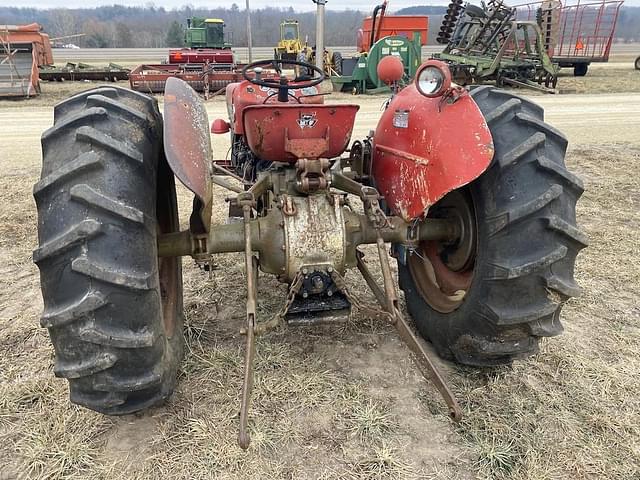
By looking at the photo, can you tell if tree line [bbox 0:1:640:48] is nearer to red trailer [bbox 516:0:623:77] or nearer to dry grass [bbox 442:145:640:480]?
red trailer [bbox 516:0:623:77]

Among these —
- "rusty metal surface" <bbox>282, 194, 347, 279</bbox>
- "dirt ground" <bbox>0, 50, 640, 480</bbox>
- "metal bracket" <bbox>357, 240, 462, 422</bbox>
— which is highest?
"rusty metal surface" <bbox>282, 194, 347, 279</bbox>

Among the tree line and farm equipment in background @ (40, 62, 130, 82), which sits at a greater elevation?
the tree line

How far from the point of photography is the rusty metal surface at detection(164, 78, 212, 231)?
80.2 inches

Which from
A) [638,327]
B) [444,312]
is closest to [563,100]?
[638,327]

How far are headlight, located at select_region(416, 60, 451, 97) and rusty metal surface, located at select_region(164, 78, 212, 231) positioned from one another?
0.99 meters

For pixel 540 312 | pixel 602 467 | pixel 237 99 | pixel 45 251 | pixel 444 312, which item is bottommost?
pixel 602 467

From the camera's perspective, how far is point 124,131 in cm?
217

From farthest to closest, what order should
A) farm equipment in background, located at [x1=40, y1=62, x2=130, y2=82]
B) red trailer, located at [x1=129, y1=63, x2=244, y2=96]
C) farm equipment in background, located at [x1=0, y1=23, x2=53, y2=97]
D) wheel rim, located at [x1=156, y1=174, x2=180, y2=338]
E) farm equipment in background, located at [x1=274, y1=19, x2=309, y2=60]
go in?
1. farm equipment in background, located at [x1=274, y1=19, x2=309, y2=60]
2. farm equipment in background, located at [x1=40, y1=62, x2=130, y2=82]
3. farm equipment in background, located at [x1=0, y1=23, x2=53, y2=97]
4. red trailer, located at [x1=129, y1=63, x2=244, y2=96]
5. wheel rim, located at [x1=156, y1=174, x2=180, y2=338]

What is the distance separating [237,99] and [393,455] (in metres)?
2.42

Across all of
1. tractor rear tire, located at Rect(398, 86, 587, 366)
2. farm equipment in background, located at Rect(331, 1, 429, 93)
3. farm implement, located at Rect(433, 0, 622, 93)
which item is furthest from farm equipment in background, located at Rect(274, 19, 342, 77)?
tractor rear tire, located at Rect(398, 86, 587, 366)

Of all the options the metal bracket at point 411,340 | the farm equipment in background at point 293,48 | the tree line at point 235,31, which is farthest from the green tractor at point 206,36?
the tree line at point 235,31

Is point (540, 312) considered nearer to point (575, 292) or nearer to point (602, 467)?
point (575, 292)

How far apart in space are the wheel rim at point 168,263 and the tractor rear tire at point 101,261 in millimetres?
733

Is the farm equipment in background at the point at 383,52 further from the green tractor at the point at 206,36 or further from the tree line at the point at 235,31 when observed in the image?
the tree line at the point at 235,31
